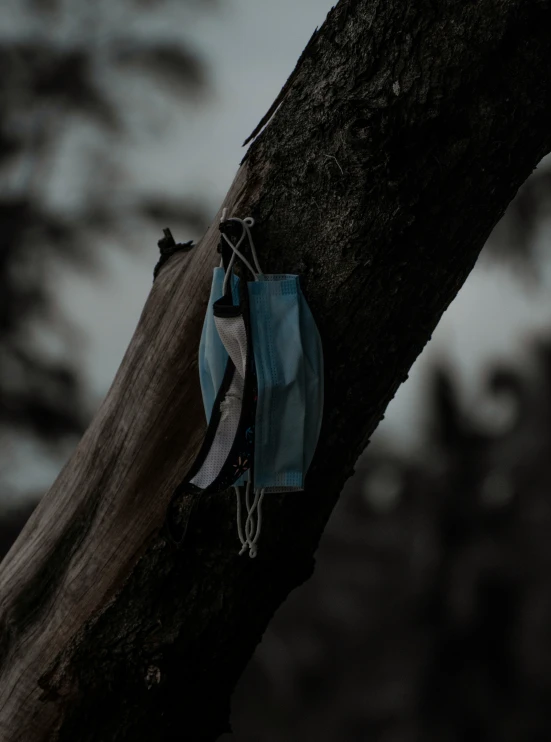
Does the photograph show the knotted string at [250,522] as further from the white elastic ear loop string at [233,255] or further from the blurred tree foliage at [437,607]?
the blurred tree foliage at [437,607]

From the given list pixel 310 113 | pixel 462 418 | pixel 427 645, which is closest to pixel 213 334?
pixel 310 113

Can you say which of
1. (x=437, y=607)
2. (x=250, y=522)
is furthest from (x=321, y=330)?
(x=437, y=607)

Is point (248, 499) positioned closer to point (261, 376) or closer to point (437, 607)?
point (261, 376)

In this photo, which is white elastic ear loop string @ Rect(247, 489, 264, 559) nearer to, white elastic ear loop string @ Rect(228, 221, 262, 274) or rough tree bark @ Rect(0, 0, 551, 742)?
rough tree bark @ Rect(0, 0, 551, 742)

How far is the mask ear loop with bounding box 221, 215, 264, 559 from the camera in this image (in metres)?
0.66

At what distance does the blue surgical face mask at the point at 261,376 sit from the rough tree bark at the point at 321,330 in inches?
0.7

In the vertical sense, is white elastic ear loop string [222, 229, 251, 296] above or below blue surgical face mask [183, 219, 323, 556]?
above

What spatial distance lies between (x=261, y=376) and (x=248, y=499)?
4.2 inches

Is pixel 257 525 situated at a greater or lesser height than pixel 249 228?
lesser

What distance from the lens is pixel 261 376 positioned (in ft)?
2.14

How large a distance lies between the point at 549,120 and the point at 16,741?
0.70 metres

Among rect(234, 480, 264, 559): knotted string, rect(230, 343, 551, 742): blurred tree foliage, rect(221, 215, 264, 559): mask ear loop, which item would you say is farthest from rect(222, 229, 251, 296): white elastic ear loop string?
rect(230, 343, 551, 742): blurred tree foliage

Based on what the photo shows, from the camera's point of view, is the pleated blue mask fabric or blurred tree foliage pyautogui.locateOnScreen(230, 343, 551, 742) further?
blurred tree foliage pyautogui.locateOnScreen(230, 343, 551, 742)

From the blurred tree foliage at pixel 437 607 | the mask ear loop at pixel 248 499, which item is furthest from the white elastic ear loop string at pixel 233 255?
the blurred tree foliage at pixel 437 607
